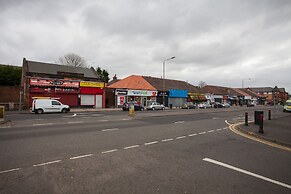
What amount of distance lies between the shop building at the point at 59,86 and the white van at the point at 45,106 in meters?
7.61

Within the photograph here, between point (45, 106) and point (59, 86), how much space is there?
8.91 m

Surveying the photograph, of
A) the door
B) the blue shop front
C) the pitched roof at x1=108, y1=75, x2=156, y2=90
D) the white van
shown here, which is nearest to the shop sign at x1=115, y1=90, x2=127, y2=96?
the pitched roof at x1=108, y1=75, x2=156, y2=90

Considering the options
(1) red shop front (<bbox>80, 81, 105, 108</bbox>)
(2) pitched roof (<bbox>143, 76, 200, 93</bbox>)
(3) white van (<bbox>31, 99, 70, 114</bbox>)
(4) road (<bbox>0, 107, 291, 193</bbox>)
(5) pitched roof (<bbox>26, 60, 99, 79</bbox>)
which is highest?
(5) pitched roof (<bbox>26, 60, 99, 79</bbox>)

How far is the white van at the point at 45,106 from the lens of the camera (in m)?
21.5

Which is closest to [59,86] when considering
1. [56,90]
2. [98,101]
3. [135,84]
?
[56,90]

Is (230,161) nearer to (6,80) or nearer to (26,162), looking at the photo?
(26,162)

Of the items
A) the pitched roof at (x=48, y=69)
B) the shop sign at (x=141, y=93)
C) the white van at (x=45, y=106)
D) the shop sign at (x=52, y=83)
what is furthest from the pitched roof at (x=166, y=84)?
the white van at (x=45, y=106)

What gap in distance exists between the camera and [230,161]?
5551 millimetres

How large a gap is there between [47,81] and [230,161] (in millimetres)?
→ 30037

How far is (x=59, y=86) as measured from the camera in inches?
1191

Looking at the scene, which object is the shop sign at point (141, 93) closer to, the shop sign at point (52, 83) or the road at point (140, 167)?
the shop sign at point (52, 83)

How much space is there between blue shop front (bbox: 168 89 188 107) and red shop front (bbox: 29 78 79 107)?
22687 mm

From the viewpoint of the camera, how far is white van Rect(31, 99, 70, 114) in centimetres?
2150

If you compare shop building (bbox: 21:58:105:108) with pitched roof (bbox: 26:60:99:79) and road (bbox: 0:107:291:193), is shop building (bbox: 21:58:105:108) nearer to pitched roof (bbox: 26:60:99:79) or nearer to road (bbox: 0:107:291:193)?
pitched roof (bbox: 26:60:99:79)
